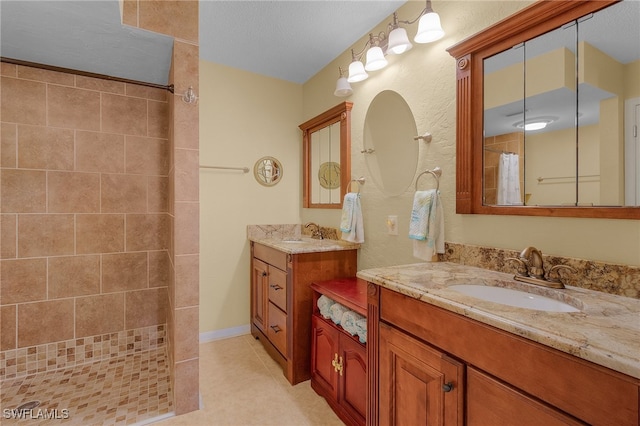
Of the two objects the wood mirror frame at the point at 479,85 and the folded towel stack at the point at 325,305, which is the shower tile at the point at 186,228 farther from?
the wood mirror frame at the point at 479,85

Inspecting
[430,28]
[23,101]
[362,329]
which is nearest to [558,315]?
[362,329]

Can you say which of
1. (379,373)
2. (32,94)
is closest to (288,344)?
(379,373)

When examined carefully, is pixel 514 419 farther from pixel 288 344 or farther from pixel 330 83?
pixel 330 83

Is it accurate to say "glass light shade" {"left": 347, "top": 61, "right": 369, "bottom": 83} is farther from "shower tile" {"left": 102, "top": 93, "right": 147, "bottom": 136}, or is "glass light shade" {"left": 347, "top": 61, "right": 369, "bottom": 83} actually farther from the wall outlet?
"shower tile" {"left": 102, "top": 93, "right": 147, "bottom": 136}

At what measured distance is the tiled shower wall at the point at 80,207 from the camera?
2.01m

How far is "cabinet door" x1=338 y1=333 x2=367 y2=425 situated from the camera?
1461 mm

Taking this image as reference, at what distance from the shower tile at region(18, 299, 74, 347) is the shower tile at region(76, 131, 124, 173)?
1021 millimetres

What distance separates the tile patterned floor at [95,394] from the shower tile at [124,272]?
0.56 m

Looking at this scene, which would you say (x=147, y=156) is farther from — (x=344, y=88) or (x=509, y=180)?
(x=509, y=180)

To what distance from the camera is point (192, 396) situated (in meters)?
1.69

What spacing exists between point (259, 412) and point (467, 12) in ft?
8.06

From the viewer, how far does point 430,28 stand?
1.47 metres

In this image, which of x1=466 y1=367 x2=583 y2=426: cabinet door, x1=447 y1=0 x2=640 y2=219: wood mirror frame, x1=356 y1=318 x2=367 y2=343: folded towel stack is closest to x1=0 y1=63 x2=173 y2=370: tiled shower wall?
x1=356 y1=318 x2=367 y2=343: folded towel stack

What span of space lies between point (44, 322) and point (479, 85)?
3175mm
